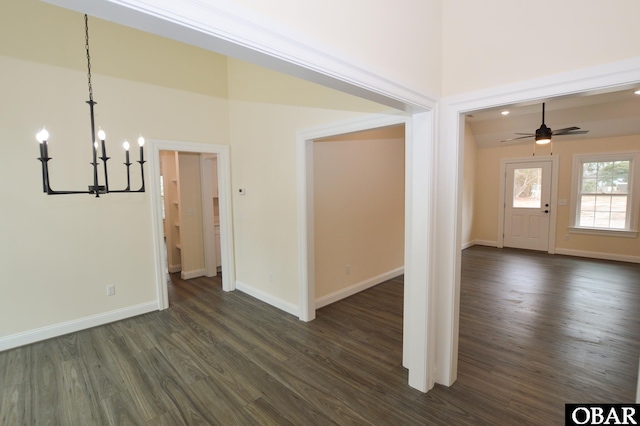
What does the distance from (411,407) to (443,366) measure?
431 millimetres

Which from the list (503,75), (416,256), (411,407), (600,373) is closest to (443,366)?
(411,407)

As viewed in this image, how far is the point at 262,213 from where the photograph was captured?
417 cm

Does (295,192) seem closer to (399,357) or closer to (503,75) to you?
(399,357)

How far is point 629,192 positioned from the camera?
235 inches

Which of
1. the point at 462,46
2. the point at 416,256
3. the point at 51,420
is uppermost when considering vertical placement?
the point at 462,46

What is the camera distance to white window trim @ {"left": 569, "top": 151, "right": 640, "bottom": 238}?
5.86 metres

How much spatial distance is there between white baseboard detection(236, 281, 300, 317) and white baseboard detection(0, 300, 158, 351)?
1.17 meters

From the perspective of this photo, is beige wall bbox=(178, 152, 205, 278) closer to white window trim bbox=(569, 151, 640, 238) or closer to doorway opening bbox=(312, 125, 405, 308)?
doorway opening bbox=(312, 125, 405, 308)

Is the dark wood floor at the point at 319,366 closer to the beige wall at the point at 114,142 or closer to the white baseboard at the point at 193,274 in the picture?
the beige wall at the point at 114,142

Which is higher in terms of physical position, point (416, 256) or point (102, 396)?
point (416, 256)

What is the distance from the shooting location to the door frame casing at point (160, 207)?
12.6 feet

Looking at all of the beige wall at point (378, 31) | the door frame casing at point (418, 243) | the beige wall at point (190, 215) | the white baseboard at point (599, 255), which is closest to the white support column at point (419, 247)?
the door frame casing at point (418, 243)

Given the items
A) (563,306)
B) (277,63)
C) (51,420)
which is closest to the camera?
(277,63)

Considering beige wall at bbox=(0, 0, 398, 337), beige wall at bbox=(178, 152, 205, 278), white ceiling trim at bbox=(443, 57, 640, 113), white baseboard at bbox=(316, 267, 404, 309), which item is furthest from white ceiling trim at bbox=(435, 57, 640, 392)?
beige wall at bbox=(178, 152, 205, 278)
